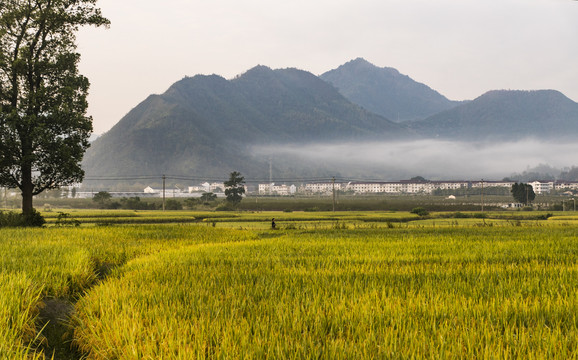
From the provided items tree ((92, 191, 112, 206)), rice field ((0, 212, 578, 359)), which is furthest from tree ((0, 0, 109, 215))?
tree ((92, 191, 112, 206))

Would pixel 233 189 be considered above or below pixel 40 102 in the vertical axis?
below

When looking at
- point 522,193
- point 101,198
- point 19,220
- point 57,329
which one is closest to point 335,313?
point 57,329

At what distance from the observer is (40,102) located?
28594mm

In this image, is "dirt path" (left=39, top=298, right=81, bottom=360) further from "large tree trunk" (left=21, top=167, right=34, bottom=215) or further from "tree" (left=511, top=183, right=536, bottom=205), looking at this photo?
"tree" (left=511, top=183, right=536, bottom=205)

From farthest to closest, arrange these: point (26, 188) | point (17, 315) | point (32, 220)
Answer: point (26, 188)
point (32, 220)
point (17, 315)

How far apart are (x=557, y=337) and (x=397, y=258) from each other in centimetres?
684

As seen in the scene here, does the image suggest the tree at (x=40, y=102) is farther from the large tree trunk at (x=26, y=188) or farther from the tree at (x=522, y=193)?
the tree at (x=522, y=193)

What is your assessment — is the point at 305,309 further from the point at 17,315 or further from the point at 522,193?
the point at 522,193

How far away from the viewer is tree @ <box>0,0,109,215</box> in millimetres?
27641

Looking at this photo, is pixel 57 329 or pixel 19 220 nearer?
pixel 57 329

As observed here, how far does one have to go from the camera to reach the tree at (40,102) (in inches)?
1088

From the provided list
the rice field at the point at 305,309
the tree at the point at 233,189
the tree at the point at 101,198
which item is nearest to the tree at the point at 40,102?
the rice field at the point at 305,309

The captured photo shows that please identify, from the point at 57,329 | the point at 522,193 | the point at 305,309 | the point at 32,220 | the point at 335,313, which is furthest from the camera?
the point at 522,193

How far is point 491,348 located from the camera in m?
4.09
